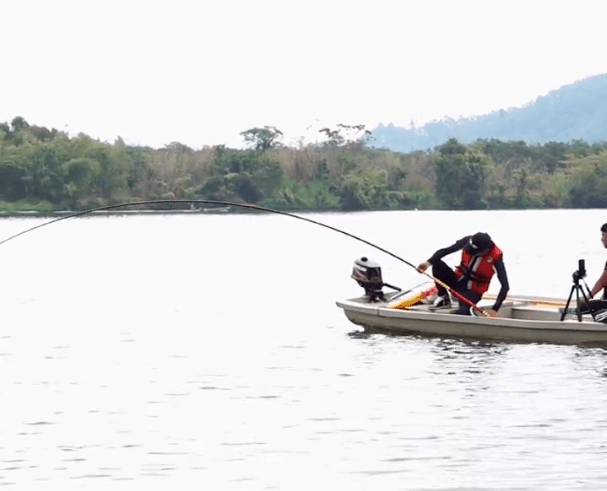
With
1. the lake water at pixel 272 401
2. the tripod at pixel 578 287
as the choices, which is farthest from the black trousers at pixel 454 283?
the tripod at pixel 578 287

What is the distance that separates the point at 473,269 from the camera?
1736cm

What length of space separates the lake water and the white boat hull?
0.59 feet

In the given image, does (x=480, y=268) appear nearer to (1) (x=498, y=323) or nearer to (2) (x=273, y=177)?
(1) (x=498, y=323)

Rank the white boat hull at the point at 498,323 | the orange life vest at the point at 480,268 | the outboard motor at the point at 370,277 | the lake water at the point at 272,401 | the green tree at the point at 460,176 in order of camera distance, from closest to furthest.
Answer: the lake water at the point at 272,401 → the white boat hull at the point at 498,323 → the orange life vest at the point at 480,268 → the outboard motor at the point at 370,277 → the green tree at the point at 460,176

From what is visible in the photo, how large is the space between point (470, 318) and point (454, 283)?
752mm

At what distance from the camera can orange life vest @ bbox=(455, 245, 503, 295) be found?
56.7 feet

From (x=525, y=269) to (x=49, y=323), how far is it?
18030mm

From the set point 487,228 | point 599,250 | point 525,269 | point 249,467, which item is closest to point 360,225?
point 487,228

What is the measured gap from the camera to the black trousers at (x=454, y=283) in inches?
687

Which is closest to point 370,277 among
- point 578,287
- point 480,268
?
point 480,268

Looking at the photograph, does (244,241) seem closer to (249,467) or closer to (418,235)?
(418,235)

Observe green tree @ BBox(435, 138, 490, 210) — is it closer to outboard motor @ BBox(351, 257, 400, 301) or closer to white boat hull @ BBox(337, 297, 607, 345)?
outboard motor @ BBox(351, 257, 400, 301)

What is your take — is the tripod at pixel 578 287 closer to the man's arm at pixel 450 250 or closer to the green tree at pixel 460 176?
the man's arm at pixel 450 250

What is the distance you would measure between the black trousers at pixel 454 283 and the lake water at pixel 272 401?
1.46ft
